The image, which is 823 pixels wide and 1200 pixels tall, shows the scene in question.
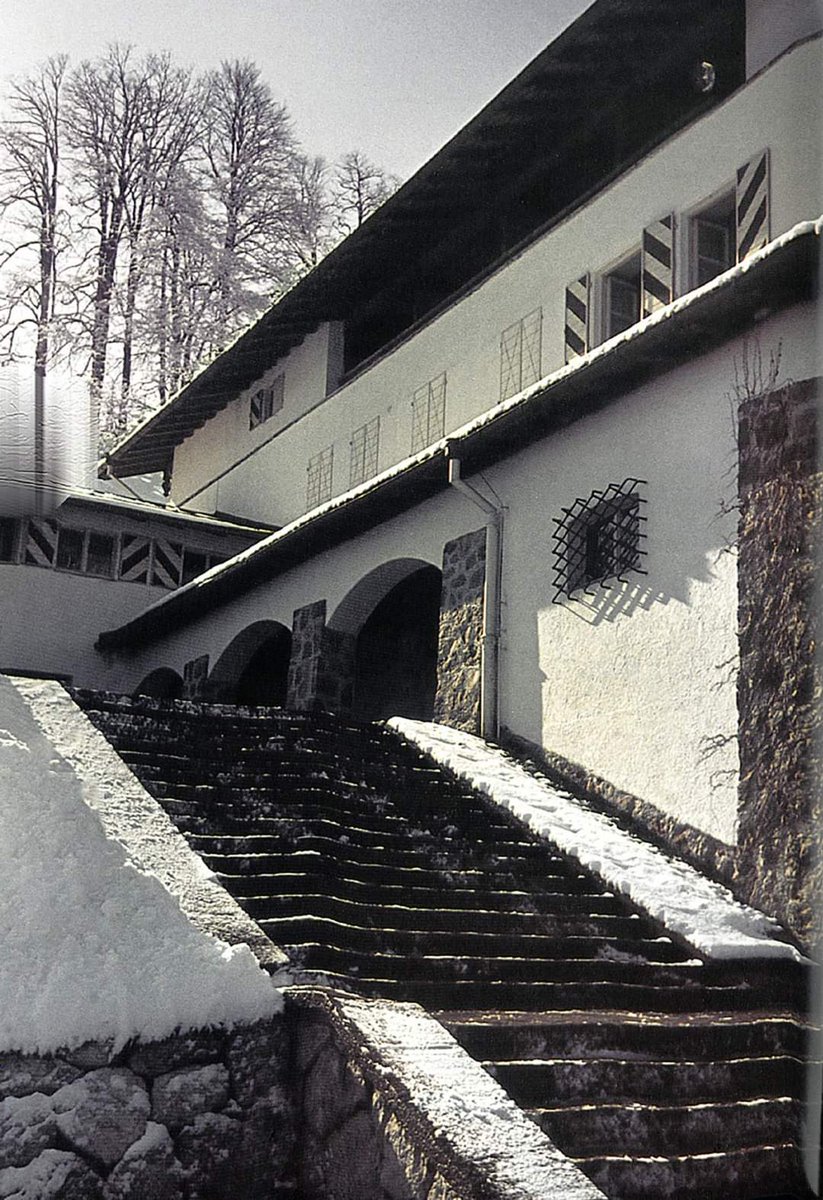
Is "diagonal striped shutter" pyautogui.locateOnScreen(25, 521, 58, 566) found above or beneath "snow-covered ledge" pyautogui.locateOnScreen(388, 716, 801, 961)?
above

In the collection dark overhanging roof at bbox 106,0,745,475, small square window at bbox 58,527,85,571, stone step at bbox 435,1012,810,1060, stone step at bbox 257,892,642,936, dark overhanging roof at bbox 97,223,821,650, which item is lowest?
stone step at bbox 435,1012,810,1060

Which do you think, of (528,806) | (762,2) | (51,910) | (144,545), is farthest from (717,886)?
(144,545)

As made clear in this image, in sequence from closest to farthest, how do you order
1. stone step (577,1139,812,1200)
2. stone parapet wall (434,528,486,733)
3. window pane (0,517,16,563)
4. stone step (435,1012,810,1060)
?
stone step (577,1139,812,1200) < stone step (435,1012,810,1060) < stone parapet wall (434,528,486,733) < window pane (0,517,16,563)

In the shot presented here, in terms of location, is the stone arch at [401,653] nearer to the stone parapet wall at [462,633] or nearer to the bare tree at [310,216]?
the stone parapet wall at [462,633]

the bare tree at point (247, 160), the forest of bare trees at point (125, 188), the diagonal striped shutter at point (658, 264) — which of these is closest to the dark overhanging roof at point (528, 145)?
the diagonal striped shutter at point (658, 264)

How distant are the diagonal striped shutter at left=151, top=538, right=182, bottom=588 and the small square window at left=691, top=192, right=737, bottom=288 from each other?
25.8 ft

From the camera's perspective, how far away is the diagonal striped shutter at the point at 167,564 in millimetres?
13469

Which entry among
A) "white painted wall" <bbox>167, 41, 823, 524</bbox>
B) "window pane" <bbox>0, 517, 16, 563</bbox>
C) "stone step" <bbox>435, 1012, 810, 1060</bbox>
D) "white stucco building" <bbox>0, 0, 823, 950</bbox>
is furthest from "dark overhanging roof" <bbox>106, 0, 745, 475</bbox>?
"stone step" <bbox>435, 1012, 810, 1060</bbox>

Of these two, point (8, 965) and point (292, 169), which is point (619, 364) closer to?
point (292, 169)

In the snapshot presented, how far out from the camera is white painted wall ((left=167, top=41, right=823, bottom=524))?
20.4 ft

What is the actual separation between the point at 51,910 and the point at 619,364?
163 inches

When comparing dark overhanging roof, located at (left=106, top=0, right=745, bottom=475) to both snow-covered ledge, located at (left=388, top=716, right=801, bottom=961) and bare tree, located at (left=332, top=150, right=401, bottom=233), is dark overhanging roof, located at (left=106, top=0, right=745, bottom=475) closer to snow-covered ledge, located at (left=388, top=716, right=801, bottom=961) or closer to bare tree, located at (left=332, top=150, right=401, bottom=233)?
bare tree, located at (left=332, top=150, right=401, bottom=233)

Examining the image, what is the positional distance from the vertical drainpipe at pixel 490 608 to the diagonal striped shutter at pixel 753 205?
2013 mm

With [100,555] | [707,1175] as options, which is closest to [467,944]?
[707,1175]
